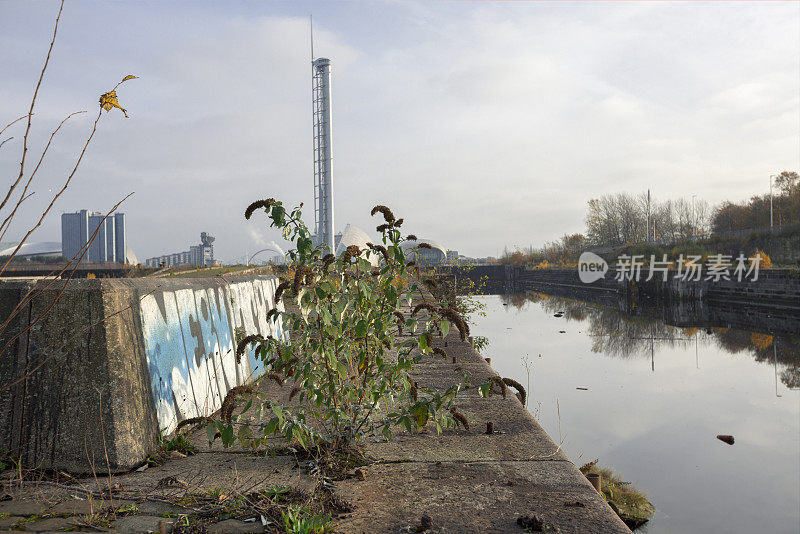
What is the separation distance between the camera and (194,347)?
393cm

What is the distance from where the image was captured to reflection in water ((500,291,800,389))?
1180 centimetres

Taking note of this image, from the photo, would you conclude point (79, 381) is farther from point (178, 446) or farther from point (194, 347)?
point (194, 347)

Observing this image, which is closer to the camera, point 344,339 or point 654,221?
point 344,339

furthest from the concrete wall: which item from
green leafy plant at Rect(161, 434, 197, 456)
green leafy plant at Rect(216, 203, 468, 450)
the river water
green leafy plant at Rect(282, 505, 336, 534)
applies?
the river water

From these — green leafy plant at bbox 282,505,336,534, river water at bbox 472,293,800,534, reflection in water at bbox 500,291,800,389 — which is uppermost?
green leafy plant at bbox 282,505,336,534

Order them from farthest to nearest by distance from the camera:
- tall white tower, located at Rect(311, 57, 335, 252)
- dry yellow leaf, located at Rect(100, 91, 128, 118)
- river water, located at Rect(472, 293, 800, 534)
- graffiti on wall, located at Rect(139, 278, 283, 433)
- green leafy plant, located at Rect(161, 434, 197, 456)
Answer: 1. tall white tower, located at Rect(311, 57, 335, 252)
2. river water, located at Rect(472, 293, 800, 534)
3. graffiti on wall, located at Rect(139, 278, 283, 433)
4. green leafy plant, located at Rect(161, 434, 197, 456)
5. dry yellow leaf, located at Rect(100, 91, 128, 118)

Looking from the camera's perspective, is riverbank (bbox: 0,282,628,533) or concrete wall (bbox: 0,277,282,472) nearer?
riverbank (bbox: 0,282,628,533)

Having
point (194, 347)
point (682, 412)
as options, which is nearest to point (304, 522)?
point (194, 347)

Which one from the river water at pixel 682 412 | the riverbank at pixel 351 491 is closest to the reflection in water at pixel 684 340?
the river water at pixel 682 412

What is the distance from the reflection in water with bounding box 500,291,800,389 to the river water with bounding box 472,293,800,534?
0.04 m

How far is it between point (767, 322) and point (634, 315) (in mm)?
4436

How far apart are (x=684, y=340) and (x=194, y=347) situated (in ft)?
46.8

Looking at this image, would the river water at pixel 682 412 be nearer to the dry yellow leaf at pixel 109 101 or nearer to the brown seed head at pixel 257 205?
the brown seed head at pixel 257 205

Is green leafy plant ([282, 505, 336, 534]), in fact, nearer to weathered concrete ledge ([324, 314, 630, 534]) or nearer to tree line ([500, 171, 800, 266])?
weathered concrete ledge ([324, 314, 630, 534])
